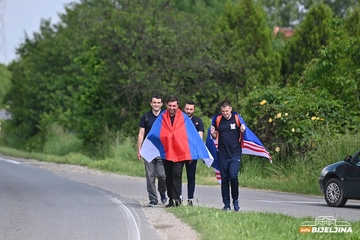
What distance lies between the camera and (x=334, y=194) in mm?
18734

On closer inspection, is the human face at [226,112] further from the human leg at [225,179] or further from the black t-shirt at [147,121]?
the black t-shirt at [147,121]

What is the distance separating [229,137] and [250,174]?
11395 millimetres

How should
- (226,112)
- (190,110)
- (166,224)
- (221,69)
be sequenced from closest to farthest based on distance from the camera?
(166,224) < (226,112) < (190,110) < (221,69)

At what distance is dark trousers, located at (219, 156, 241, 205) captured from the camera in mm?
15359

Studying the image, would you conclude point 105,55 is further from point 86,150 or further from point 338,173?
point 338,173

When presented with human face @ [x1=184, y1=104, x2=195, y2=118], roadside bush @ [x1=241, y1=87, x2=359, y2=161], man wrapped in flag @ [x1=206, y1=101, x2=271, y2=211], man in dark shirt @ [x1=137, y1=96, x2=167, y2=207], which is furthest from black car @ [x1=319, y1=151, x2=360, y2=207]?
roadside bush @ [x1=241, y1=87, x2=359, y2=161]

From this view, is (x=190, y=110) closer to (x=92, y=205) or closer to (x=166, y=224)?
(x=92, y=205)

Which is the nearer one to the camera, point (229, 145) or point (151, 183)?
point (229, 145)

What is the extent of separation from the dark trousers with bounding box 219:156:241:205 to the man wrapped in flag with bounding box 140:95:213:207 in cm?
35

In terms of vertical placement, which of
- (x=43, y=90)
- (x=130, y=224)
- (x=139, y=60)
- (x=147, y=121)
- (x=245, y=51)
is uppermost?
(x=245, y=51)

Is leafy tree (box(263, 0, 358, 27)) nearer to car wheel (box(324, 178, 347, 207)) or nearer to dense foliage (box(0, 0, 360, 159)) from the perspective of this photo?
dense foliage (box(0, 0, 360, 159))

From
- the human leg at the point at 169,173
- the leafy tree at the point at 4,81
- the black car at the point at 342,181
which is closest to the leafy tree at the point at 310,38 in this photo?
the black car at the point at 342,181

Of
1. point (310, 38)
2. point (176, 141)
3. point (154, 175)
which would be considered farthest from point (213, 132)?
point (310, 38)

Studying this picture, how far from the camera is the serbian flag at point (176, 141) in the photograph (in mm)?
15656
